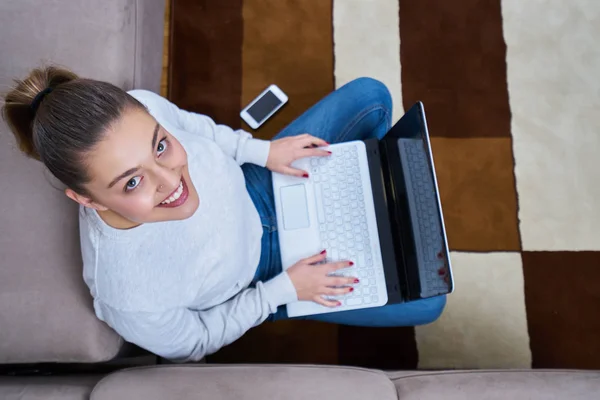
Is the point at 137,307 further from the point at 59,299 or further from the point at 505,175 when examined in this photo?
the point at 505,175

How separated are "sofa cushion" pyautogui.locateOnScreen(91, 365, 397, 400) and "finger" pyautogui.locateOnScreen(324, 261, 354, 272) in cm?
22

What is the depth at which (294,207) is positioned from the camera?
1.09m

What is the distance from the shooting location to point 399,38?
5.18 feet

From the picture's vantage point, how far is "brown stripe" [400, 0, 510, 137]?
4.99 feet

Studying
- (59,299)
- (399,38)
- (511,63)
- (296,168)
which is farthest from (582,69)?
(59,299)

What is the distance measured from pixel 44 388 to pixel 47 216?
334mm

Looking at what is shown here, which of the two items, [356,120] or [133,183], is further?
[356,120]

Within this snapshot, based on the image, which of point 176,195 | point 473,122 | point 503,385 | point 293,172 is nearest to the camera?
point 176,195

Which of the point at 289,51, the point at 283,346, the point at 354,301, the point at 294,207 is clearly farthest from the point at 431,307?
the point at 289,51

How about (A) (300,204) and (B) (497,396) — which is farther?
(A) (300,204)

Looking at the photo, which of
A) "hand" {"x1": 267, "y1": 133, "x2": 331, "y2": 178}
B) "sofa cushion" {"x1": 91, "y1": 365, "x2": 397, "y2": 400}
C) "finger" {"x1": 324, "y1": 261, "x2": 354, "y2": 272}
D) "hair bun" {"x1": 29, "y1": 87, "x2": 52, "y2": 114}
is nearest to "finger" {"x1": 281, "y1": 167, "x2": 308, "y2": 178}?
"hand" {"x1": 267, "y1": 133, "x2": 331, "y2": 178}

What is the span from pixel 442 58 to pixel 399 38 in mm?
163

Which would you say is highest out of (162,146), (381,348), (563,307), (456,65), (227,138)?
(456,65)

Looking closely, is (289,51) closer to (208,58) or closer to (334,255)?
(208,58)
